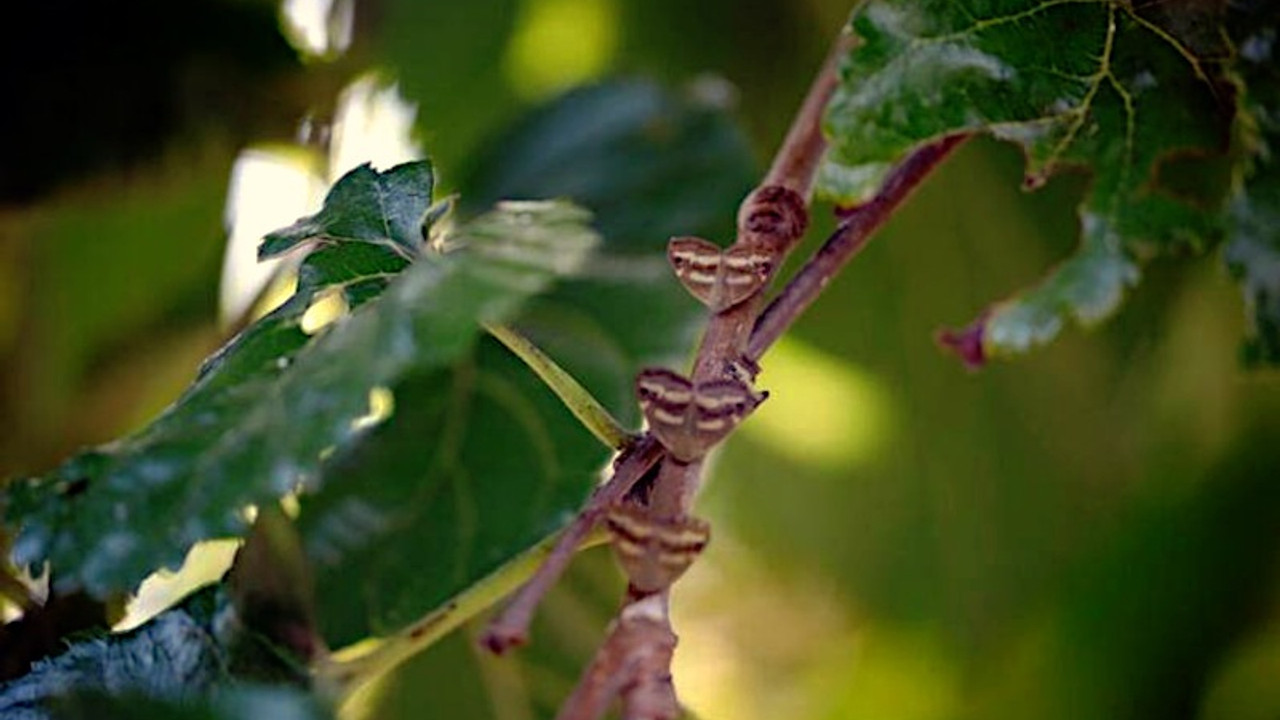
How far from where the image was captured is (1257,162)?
36cm

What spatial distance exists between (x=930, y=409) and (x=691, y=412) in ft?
1.61

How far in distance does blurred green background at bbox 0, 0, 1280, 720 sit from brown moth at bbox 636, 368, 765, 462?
1.31ft

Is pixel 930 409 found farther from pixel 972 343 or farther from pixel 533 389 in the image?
pixel 972 343

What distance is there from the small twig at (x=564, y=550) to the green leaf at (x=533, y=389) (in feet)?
0.63

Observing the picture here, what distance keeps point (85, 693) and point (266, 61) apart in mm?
404

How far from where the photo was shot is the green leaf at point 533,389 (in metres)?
0.49

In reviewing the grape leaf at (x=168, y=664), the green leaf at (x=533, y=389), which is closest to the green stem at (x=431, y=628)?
the grape leaf at (x=168, y=664)

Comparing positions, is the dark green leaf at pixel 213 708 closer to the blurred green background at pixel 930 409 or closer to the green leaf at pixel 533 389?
the green leaf at pixel 533 389

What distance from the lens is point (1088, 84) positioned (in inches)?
13.9

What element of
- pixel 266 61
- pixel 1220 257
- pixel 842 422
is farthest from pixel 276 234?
pixel 842 422

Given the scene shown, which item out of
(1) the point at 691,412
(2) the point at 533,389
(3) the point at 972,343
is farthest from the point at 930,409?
(1) the point at 691,412

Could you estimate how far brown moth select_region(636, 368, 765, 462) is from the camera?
27 cm

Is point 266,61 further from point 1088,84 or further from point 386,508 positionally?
point 1088,84

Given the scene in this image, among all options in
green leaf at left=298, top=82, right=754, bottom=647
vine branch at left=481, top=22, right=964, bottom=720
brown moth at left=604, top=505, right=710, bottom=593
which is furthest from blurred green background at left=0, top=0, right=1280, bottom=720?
brown moth at left=604, top=505, right=710, bottom=593
